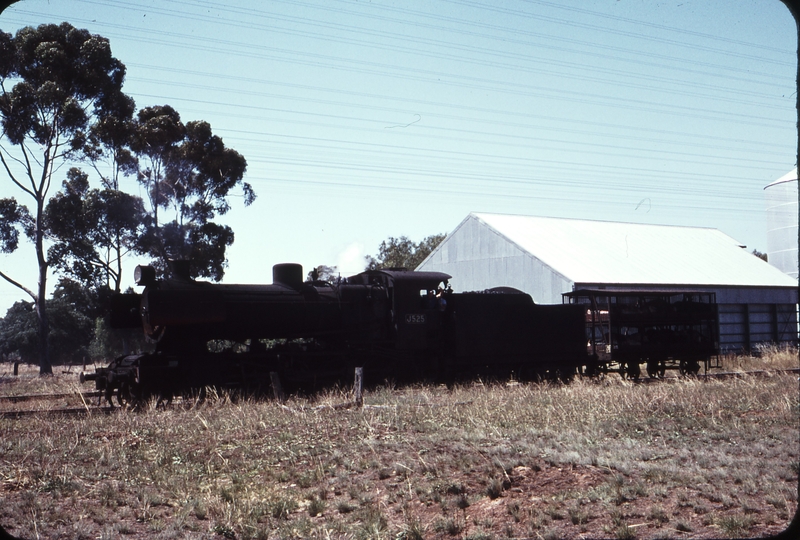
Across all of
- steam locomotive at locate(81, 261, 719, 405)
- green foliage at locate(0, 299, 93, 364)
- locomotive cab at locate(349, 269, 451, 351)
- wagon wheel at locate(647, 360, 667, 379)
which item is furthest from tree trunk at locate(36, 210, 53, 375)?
wagon wheel at locate(647, 360, 667, 379)

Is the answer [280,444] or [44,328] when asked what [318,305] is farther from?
[44,328]

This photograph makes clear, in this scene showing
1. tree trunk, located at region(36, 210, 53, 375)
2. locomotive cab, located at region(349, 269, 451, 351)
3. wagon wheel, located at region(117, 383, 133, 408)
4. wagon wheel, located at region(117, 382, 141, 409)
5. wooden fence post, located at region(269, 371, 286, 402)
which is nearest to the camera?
wooden fence post, located at region(269, 371, 286, 402)

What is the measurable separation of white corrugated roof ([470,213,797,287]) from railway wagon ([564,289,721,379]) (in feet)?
24.5

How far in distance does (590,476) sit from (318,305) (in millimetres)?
11105

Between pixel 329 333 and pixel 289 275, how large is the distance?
1.87 meters

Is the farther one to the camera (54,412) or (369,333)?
(369,333)

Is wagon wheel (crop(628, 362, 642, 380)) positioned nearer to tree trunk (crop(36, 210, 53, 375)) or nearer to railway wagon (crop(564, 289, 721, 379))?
railway wagon (crop(564, 289, 721, 379))

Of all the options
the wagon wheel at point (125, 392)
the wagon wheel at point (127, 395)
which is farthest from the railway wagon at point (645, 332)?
the wagon wheel at point (125, 392)

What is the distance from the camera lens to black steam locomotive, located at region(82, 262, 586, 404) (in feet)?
53.1

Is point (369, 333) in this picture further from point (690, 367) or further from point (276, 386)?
point (690, 367)

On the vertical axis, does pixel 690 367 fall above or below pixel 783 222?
below

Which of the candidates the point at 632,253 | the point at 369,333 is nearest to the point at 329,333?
the point at 369,333

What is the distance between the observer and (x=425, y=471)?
8703mm

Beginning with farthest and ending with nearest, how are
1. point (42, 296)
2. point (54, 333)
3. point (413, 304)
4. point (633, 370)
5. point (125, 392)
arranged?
point (54, 333)
point (42, 296)
point (633, 370)
point (413, 304)
point (125, 392)
